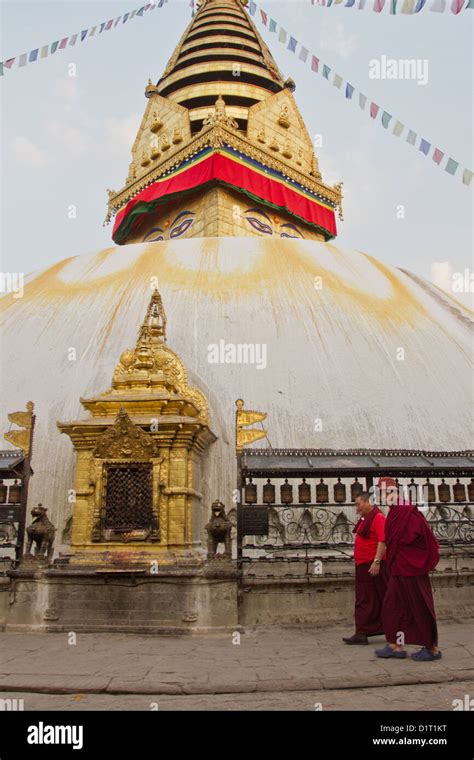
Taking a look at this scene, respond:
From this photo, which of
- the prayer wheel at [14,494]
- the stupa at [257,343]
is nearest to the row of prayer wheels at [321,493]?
the stupa at [257,343]

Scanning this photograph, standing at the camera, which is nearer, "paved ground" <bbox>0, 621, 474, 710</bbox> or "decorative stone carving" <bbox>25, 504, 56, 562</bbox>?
"paved ground" <bbox>0, 621, 474, 710</bbox>

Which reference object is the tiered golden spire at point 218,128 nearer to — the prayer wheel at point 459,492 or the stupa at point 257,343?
the stupa at point 257,343

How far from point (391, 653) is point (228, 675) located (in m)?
1.28

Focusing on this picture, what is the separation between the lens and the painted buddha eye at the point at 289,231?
1802cm

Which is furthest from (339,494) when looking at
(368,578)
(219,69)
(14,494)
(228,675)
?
(219,69)

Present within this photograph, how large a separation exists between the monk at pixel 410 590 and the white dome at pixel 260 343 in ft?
10.4

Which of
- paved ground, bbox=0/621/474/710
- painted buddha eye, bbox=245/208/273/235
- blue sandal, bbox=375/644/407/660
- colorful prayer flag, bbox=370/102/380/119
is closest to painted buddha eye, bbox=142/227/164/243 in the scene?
painted buddha eye, bbox=245/208/273/235

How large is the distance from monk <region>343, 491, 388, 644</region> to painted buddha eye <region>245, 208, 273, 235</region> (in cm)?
1350

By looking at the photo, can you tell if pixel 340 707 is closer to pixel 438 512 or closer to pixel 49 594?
pixel 49 594

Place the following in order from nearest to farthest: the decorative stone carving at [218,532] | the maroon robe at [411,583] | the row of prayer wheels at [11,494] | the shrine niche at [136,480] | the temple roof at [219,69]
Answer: the maroon robe at [411,583], the decorative stone carving at [218,532], the shrine niche at [136,480], the row of prayer wheels at [11,494], the temple roof at [219,69]

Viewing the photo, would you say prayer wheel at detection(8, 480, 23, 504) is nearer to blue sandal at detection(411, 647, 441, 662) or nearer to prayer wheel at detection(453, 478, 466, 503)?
blue sandal at detection(411, 647, 441, 662)

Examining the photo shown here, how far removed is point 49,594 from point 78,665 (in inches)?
63.2

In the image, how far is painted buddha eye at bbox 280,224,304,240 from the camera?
18016 mm

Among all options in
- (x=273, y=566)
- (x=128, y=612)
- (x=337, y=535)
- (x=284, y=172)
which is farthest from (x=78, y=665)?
(x=284, y=172)
